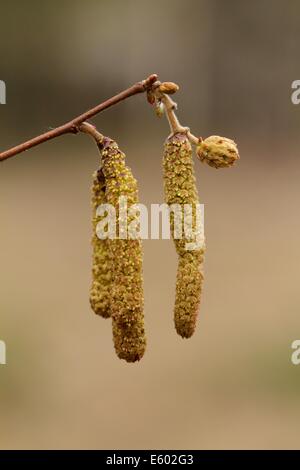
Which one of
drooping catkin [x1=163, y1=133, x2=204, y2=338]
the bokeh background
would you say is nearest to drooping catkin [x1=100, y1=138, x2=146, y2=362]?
drooping catkin [x1=163, y1=133, x2=204, y2=338]

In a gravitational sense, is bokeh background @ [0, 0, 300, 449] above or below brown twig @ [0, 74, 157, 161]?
above

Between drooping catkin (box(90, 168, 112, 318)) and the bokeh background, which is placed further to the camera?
the bokeh background

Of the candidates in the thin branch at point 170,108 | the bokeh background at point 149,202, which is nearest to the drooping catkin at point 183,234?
the thin branch at point 170,108

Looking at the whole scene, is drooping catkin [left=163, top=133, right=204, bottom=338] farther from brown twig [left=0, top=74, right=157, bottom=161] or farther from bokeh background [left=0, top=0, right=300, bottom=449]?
bokeh background [left=0, top=0, right=300, bottom=449]

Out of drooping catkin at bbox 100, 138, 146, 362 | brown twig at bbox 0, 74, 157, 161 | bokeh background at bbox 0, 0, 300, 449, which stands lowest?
drooping catkin at bbox 100, 138, 146, 362

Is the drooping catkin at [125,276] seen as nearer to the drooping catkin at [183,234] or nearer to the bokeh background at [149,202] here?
the drooping catkin at [183,234]
